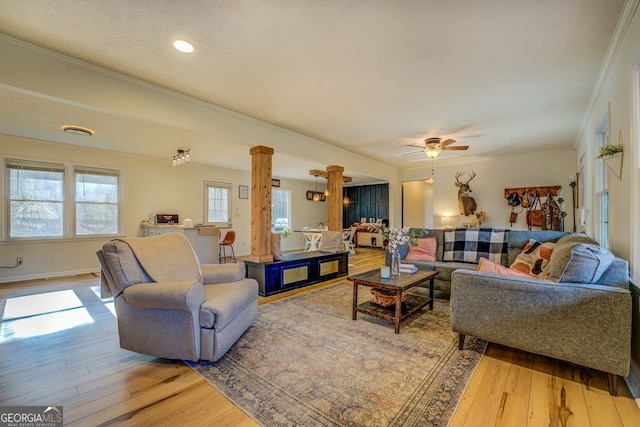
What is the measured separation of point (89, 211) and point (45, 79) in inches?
159

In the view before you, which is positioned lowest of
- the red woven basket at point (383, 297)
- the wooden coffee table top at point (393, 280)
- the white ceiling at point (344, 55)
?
the red woven basket at point (383, 297)

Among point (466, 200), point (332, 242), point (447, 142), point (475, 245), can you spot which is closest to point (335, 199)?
point (332, 242)

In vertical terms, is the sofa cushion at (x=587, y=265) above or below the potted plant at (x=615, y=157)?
below

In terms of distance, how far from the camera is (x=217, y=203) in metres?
7.56

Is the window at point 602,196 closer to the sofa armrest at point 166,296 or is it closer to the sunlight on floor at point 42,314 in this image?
the sofa armrest at point 166,296

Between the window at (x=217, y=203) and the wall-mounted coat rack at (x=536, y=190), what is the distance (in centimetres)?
694

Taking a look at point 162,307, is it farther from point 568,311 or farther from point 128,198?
point 128,198

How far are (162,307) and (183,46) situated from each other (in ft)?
6.73

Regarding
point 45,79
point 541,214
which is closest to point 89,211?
point 45,79

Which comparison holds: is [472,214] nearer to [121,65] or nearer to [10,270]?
[121,65]

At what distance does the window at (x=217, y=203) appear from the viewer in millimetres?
7318

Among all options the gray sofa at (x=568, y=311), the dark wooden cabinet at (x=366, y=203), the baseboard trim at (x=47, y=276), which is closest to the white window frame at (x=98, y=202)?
the baseboard trim at (x=47, y=276)

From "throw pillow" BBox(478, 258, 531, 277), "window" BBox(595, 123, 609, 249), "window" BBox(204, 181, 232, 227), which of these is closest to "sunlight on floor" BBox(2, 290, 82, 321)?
"window" BBox(204, 181, 232, 227)

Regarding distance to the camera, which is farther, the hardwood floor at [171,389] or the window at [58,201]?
the window at [58,201]
